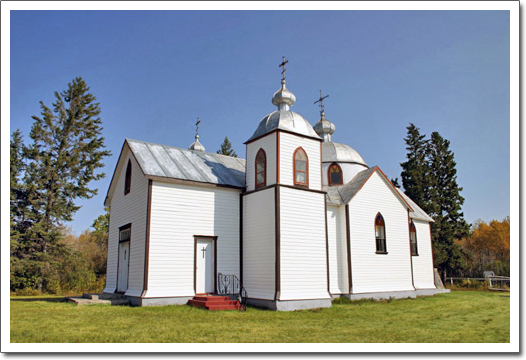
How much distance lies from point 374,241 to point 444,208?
20.7 m

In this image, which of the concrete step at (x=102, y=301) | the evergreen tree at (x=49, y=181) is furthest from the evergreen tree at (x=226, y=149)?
the concrete step at (x=102, y=301)

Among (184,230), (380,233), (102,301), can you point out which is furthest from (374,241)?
(102,301)

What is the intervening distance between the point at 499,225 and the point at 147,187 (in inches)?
1879

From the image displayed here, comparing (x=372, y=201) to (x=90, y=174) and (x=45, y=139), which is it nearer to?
(x=90, y=174)

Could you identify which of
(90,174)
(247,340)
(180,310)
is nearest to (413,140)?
(90,174)

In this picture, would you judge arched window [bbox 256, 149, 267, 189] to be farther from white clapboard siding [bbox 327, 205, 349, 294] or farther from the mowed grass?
the mowed grass

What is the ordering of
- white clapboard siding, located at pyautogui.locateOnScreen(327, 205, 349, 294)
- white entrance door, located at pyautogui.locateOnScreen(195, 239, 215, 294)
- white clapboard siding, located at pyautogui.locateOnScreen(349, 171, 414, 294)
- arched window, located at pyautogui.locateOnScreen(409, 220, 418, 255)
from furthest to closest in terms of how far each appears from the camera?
arched window, located at pyautogui.locateOnScreen(409, 220, 418, 255), white clapboard siding, located at pyautogui.locateOnScreen(349, 171, 414, 294), white clapboard siding, located at pyautogui.locateOnScreen(327, 205, 349, 294), white entrance door, located at pyautogui.locateOnScreen(195, 239, 215, 294)

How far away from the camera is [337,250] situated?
63.6ft

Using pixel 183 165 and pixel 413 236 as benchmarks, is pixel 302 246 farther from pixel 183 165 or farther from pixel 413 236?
pixel 413 236

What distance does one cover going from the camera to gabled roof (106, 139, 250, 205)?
55.0 ft

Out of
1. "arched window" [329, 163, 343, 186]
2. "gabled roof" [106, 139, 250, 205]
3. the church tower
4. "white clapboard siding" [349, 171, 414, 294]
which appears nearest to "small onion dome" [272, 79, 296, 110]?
the church tower

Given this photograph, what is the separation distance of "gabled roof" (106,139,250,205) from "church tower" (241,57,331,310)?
130cm

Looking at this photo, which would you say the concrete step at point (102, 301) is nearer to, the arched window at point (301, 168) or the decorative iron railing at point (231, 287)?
the decorative iron railing at point (231, 287)

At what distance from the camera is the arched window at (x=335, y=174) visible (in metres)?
24.6
